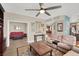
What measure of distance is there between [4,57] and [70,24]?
1.53 metres

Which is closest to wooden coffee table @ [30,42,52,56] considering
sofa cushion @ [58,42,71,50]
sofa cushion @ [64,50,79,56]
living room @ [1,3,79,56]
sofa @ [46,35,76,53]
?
living room @ [1,3,79,56]

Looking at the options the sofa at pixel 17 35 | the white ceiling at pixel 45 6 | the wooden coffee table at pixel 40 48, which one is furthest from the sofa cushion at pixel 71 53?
the sofa at pixel 17 35

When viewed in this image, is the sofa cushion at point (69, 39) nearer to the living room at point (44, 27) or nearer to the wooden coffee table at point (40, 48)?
the living room at point (44, 27)

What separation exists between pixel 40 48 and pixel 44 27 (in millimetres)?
450

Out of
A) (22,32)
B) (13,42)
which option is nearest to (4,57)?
(13,42)

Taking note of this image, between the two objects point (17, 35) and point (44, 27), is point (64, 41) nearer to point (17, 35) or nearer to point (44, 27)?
point (44, 27)

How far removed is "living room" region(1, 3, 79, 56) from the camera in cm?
163

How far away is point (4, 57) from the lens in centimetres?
167

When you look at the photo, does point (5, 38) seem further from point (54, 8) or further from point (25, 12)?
point (54, 8)

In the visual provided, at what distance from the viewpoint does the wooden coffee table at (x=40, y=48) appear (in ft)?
5.36

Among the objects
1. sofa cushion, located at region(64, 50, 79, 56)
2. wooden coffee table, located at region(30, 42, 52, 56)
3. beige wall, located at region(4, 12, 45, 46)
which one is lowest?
sofa cushion, located at region(64, 50, 79, 56)

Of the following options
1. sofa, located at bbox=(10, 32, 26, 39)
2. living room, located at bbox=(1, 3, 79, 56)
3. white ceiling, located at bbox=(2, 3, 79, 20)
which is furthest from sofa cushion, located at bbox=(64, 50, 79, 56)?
sofa, located at bbox=(10, 32, 26, 39)

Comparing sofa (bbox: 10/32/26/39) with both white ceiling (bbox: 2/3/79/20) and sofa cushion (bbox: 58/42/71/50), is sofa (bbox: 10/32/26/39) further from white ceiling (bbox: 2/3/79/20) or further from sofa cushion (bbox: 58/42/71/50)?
sofa cushion (bbox: 58/42/71/50)

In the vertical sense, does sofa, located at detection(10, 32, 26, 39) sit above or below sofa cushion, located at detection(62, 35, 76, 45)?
above
